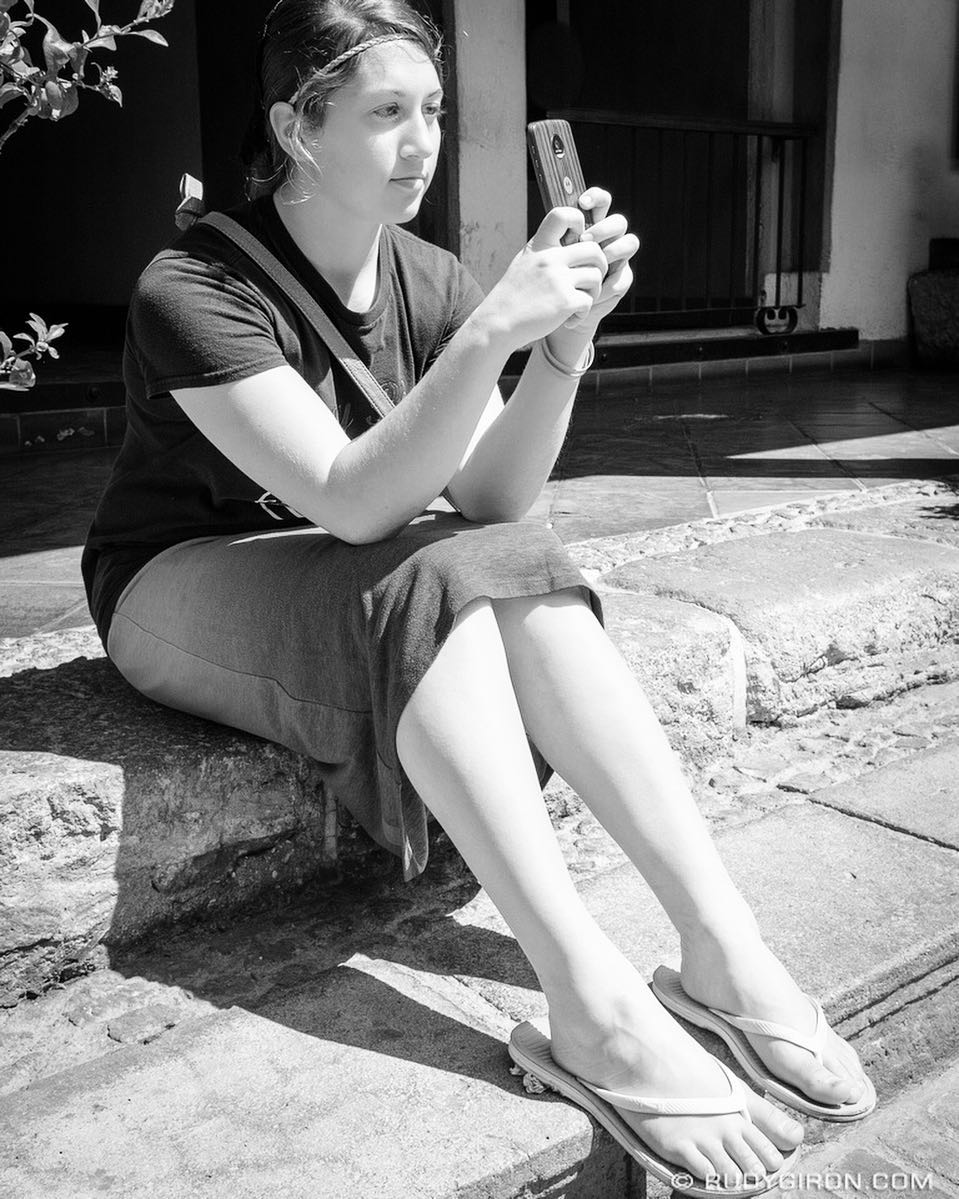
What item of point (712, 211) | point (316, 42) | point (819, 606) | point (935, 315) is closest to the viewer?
point (316, 42)

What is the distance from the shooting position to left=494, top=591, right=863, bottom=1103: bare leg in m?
1.51

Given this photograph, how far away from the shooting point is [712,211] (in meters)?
8.07

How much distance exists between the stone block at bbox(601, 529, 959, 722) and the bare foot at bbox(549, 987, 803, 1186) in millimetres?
1061

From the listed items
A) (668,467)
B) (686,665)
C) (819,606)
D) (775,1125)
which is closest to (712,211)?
(668,467)

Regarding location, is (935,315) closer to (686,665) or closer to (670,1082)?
(686,665)

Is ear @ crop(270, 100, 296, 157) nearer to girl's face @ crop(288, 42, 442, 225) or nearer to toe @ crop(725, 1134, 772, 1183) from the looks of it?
girl's face @ crop(288, 42, 442, 225)

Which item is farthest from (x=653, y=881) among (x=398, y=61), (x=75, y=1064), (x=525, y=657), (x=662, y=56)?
(x=662, y=56)

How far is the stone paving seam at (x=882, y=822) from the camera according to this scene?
6.59 feet

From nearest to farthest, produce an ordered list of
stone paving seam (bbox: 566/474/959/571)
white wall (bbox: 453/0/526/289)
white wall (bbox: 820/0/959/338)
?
1. stone paving seam (bbox: 566/474/959/571)
2. white wall (bbox: 453/0/526/289)
3. white wall (bbox: 820/0/959/338)

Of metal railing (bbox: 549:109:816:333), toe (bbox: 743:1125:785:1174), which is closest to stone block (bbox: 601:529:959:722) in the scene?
toe (bbox: 743:1125:785:1174)

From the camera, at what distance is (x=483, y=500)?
180 centimetres

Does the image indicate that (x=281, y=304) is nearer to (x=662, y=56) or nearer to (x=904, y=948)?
(x=904, y=948)

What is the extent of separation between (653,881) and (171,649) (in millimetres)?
A: 699

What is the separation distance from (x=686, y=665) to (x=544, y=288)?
0.90m
